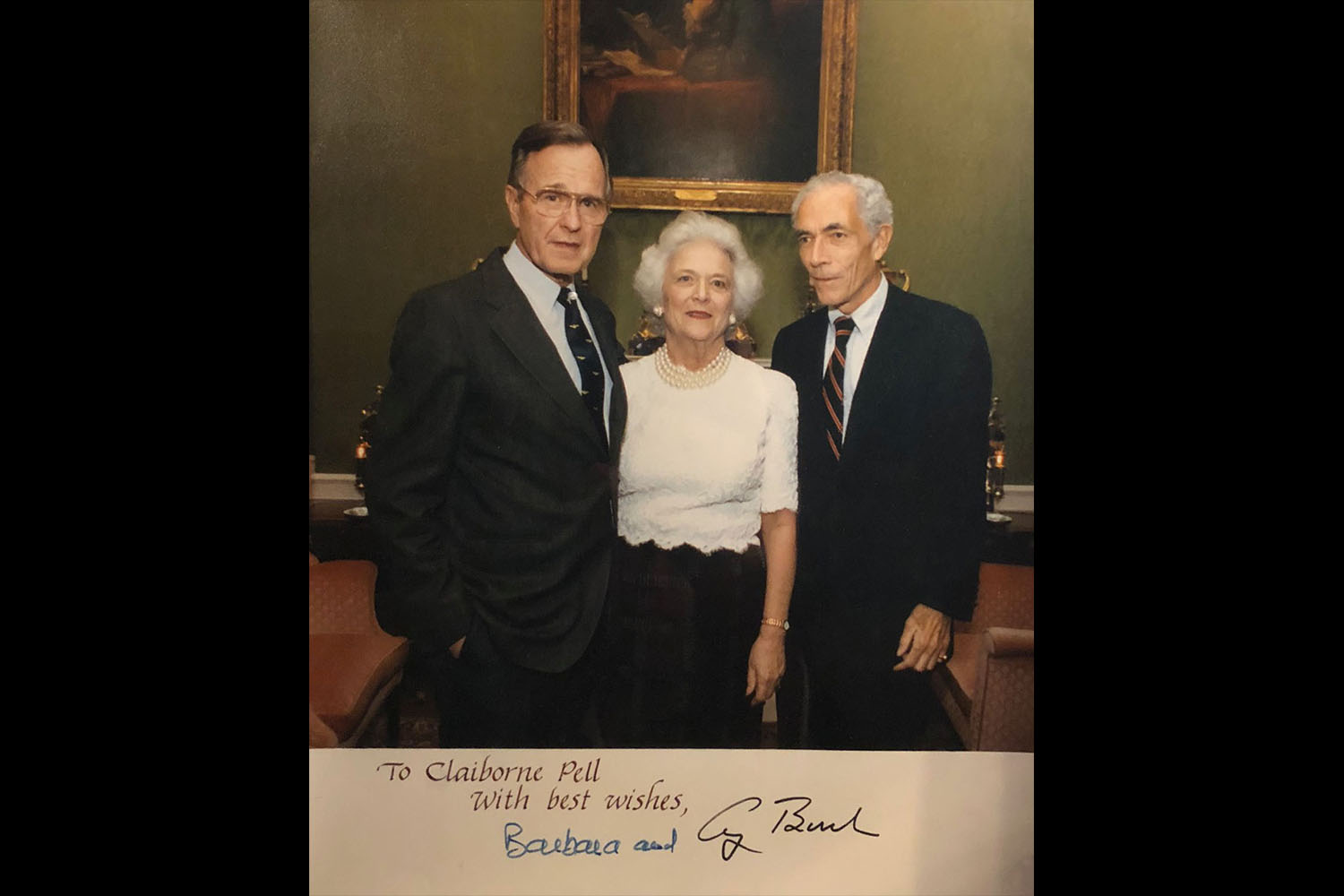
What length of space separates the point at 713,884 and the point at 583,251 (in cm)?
138

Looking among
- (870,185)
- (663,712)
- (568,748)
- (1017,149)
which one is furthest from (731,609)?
(1017,149)

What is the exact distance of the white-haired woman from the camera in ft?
5.71

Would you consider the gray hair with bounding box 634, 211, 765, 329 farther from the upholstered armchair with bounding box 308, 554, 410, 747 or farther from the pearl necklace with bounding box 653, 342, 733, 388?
the upholstered armchair with bounding box 308, 554, 410, 747

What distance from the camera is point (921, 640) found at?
5.94 feet

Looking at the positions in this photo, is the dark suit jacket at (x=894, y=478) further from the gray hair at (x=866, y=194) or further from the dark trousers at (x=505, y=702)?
the dark trousers at (x=505, y=702)

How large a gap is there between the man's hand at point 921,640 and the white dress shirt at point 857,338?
1.45 feet

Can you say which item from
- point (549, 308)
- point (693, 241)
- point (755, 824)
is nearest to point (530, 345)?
point (549, 308)

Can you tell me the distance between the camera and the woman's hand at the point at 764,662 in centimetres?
177

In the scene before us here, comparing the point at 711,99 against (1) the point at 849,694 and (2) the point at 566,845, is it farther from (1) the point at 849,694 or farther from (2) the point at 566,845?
(2) the point at 566,845

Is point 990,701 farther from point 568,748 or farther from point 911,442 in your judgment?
point 568,748

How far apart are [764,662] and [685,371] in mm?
645

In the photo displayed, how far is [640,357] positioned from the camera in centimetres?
177

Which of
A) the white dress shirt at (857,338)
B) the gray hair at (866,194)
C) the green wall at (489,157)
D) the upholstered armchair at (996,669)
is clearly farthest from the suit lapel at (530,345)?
the upholstered armchair at (996,669)

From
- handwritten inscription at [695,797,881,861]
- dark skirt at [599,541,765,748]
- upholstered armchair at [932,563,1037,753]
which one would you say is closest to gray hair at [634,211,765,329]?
dark skirt at [599,541,765,748]
